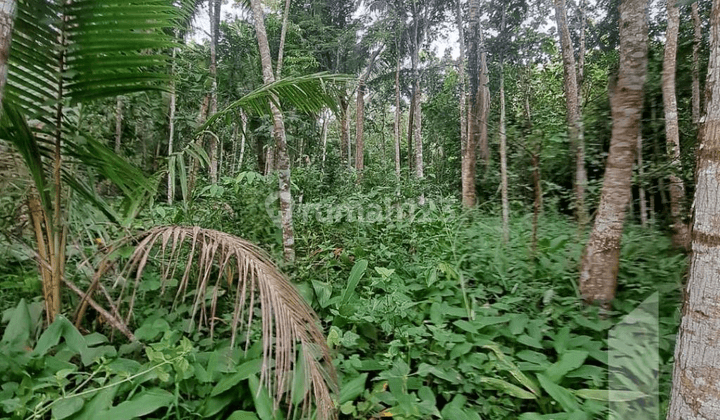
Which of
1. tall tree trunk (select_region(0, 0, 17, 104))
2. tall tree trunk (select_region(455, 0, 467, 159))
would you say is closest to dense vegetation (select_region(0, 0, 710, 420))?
tall tree trunk (select_region(0, 0, 17, 104))

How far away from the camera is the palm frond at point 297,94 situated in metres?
2.14

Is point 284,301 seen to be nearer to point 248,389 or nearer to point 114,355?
point 248,389

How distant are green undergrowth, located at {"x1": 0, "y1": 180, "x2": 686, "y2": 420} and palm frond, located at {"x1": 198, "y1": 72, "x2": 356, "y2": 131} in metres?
0.83

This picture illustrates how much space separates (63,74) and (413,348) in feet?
6.44

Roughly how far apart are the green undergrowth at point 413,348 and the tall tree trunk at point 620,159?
140mm

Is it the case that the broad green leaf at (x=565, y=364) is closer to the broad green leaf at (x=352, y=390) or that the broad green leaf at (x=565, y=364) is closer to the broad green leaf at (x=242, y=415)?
the broad green leaf at (x=352, y=390)

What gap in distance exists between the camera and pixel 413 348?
1909 millimetres

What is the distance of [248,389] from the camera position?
1578 mm

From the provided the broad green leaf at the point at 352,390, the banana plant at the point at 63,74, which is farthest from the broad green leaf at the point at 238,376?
the banana plant at the point at 63,74

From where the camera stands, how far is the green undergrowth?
4.79 feet

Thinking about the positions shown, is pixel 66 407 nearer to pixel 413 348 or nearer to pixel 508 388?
pixel 413 348

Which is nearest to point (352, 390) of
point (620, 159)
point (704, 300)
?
point (704, 300)

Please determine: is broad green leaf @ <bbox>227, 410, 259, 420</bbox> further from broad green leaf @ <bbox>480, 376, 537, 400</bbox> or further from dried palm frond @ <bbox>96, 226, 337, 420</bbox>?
broad green leaf @ <bbox>480, 376, 537, 400</bbox>

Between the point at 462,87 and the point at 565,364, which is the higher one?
the point at 462,87
